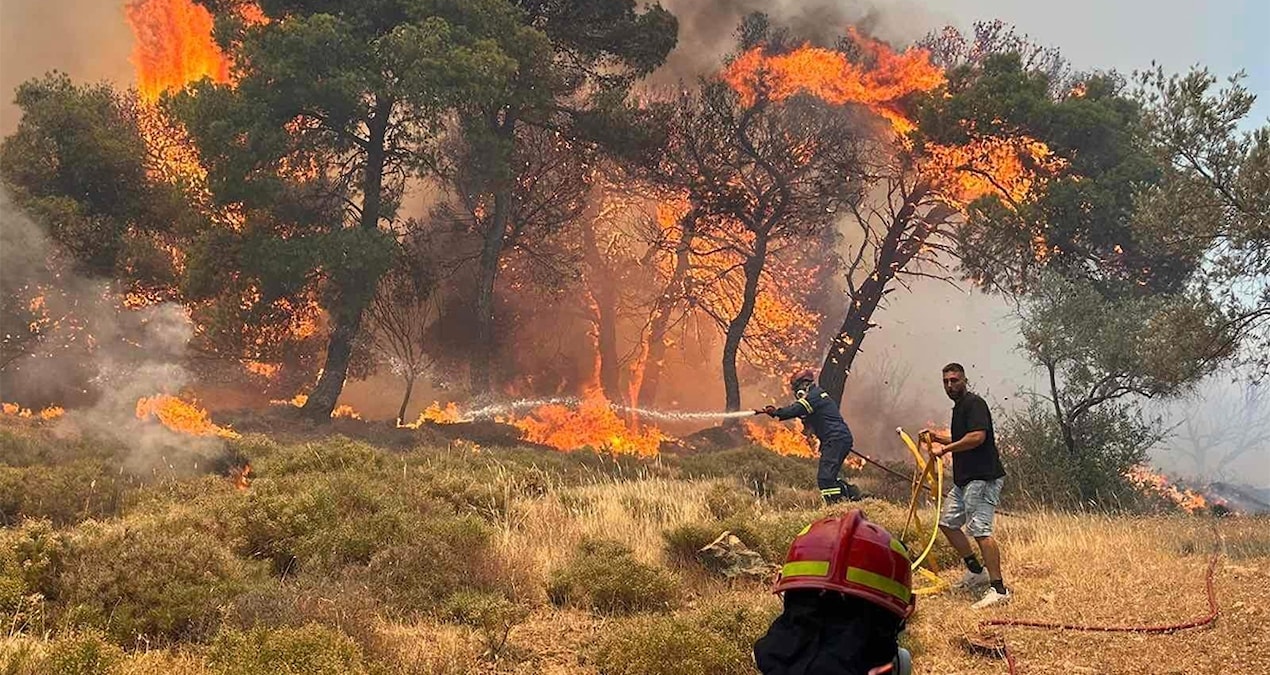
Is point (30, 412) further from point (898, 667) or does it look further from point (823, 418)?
point (898, 667)

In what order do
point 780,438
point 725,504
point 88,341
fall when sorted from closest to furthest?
point 725,504, point 88,341, point 780,438

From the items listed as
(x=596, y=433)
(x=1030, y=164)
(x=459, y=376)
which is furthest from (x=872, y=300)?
(x=459, y=376)

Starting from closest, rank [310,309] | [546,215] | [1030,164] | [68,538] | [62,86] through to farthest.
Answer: [68,538] → [62,86] → [310,309] → [1030,164] → [546,215]

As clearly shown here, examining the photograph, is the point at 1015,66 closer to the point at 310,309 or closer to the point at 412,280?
the point at 412,280

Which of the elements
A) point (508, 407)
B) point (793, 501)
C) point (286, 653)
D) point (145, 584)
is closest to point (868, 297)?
point (508, 407)

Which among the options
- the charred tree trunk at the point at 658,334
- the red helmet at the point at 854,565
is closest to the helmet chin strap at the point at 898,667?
the red helmet at the point at 854,565

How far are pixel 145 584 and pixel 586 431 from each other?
62.1 ft

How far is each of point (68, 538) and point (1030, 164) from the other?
79.4 feet

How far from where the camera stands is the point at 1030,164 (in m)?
23.8

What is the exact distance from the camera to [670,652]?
16.7 ft

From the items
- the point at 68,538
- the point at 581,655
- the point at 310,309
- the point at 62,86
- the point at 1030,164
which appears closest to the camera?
the point at 581,655

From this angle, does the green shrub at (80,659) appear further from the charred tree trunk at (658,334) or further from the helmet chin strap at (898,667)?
the charred tree trunk at (658,334)

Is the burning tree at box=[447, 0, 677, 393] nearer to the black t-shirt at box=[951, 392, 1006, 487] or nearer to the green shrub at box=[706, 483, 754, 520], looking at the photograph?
the green shrub at box=[706, 483, 754, 520]

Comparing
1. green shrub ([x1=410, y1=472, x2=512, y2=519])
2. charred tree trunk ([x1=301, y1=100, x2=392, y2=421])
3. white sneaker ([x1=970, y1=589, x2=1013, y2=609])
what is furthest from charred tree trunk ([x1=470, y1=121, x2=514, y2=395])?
white sneaker ([x1=970, y1=589, x2=1013, y2=609])
